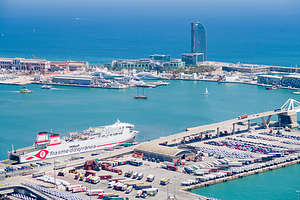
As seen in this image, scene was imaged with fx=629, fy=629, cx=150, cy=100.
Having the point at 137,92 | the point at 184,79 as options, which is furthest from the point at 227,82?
the point at 137,92

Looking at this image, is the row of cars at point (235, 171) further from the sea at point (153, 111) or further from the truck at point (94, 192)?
the truck at point (94, 192)

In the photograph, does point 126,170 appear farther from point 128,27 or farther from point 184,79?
point 128,27

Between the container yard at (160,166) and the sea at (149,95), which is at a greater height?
the sea at (149,95)

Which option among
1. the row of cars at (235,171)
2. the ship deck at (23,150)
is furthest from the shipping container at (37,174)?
the row of cars at (235,171)

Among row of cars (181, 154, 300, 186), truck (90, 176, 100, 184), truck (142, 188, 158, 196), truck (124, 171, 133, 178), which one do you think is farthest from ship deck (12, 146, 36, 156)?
row of cars (181, 154, 300, 186)

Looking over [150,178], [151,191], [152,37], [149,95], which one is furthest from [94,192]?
[152,37]

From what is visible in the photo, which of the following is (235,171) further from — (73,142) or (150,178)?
(73,142)

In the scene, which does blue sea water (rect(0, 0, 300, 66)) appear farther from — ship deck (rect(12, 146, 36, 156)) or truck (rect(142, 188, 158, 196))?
truck (rect(142, 188, 158, 196))
